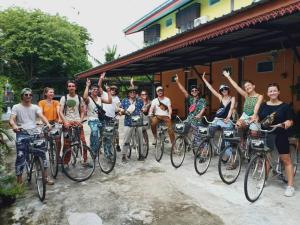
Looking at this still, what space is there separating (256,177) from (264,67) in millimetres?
7499

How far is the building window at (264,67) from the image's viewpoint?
444 inches

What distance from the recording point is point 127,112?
748 centimetres

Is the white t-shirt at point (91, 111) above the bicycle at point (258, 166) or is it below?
above

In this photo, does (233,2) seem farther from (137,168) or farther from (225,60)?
(137,168)

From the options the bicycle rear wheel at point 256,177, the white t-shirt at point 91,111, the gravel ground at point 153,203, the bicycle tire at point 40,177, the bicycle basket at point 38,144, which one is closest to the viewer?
the gravel ground at point 153,203

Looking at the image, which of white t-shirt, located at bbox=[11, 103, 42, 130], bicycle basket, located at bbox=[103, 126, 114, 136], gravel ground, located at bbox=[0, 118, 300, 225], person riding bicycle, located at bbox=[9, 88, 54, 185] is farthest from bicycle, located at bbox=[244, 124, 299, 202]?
white t-shirt, located at bbox=[11, 103, 42, 130]

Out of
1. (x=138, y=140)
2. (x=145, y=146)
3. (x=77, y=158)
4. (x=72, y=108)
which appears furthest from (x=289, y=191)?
(x=72, y=108)

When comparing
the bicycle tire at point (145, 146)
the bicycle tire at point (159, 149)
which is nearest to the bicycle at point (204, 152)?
the bicycle tire at point (159, 149)

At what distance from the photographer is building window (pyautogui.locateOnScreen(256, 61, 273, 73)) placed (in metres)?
11.3

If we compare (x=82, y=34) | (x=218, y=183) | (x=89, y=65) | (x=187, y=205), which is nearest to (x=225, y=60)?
(x=218, y=183)

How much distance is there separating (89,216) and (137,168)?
2553 mm

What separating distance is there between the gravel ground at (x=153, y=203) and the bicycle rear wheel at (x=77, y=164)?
0.52ft

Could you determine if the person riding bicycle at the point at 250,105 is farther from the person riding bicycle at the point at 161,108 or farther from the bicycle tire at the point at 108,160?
the bicycle tire at the point at 108,160

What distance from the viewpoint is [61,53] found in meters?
26.6
